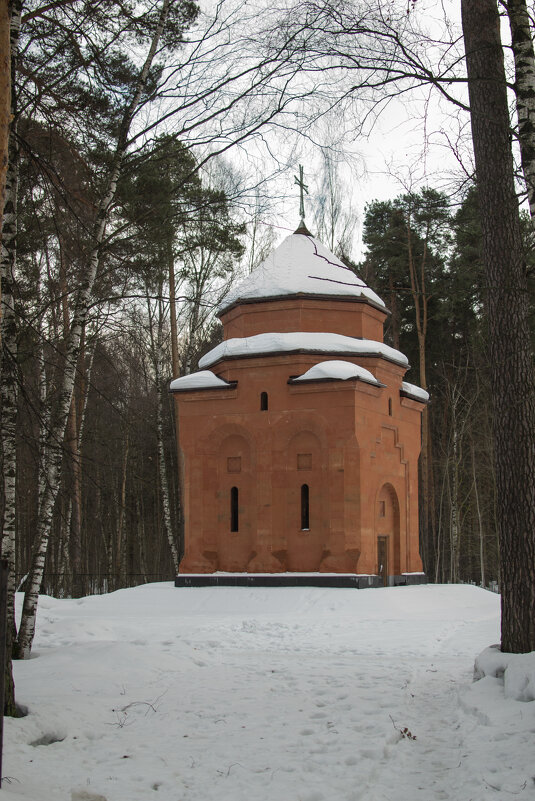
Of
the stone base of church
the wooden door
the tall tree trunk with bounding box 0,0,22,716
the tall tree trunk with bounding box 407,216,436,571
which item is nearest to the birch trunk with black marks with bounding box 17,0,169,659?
Answer: the tall tree trunk with bounding box 0,0,22,716

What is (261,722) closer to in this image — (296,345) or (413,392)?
(296,345)

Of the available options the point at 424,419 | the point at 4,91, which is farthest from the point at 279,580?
the point at 4,91

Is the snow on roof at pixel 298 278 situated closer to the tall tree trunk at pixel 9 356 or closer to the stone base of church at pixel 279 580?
the stone base of church at pixel 279 580

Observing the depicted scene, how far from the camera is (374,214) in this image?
3447cm

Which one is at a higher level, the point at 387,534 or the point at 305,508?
the point at 305,508

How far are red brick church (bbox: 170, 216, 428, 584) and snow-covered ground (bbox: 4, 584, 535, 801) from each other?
24.8ft

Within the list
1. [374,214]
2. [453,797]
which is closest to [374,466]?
[453,797]

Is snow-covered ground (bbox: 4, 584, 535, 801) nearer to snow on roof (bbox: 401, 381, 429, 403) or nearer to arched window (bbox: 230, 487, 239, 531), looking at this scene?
arched window (bbox: 230, 487, 239, 531)

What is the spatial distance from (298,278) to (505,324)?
14.4 metres

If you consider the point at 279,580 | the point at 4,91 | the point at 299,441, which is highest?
the point at 4,91

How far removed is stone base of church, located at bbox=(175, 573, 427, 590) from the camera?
59.6ft

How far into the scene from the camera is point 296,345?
19797 millimetres

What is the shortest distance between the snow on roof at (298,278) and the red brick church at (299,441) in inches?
2.2

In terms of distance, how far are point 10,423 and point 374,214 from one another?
29163 millimetres
